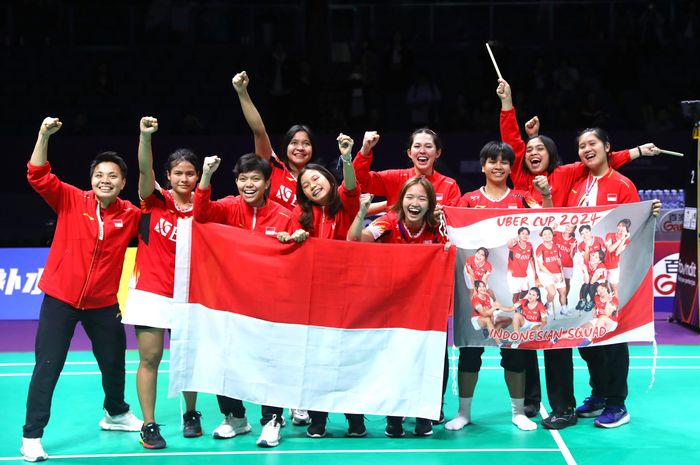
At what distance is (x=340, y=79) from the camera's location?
1608 centimetres

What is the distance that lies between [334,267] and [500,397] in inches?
89.1

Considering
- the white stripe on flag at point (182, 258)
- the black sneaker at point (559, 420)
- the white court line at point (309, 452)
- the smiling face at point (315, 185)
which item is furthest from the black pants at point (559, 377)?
the white stripe on flag at point (182, 258)

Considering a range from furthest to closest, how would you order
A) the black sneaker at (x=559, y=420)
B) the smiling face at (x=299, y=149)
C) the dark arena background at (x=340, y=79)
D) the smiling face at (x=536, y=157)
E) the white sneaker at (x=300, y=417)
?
the dark arena background at (x=340, y=79)
the smiling face at (x=299, y=149)
the smiling face at (x=536, y=157)
the white sneaker at (x=300, y=417)
the black sneaker at (x=559, y=420)

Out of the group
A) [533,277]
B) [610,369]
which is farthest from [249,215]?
[610,369]

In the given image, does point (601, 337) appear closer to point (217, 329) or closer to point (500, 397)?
point (500, 397)

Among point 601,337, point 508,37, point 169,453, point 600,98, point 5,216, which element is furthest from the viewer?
point 508,37

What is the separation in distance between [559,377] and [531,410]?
453mm

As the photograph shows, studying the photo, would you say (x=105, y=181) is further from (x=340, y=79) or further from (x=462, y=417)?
(x=340, y=79)

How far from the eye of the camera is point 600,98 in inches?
612

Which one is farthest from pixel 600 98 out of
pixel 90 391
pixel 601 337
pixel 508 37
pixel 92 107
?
pixel 90 391

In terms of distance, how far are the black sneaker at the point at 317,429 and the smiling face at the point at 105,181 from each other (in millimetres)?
2171

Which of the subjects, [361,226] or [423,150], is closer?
[361,226]

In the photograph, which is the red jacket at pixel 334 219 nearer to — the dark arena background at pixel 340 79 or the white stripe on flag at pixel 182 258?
the white stripe on flag at pixel 182 258

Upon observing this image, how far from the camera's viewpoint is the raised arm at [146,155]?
236 inches
